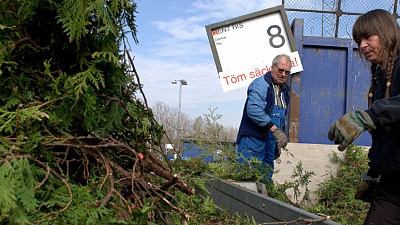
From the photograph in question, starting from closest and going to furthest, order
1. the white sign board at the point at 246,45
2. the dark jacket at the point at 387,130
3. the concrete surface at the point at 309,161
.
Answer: the dark jacket at the point at 387,130 < the concrete surface at the point at 309,161 < the white sign board at the point at 246,45

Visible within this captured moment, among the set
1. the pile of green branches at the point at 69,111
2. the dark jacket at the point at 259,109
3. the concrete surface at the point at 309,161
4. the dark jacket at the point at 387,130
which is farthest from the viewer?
the concrete surface at the point at 309,161

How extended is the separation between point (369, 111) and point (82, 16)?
158 cm

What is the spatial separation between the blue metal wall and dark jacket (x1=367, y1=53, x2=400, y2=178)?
4.99 metres

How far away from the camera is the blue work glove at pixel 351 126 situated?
6.66 ft

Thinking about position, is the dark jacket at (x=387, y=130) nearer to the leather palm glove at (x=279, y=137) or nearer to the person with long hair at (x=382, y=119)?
the person with long hair at (x=382, y=119)

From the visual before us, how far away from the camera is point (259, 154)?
5059mm

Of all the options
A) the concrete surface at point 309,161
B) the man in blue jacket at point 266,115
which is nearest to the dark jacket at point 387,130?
the man in blue jacket at point 266,115

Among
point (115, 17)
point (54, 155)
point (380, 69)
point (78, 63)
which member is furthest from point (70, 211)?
point (380, 69)

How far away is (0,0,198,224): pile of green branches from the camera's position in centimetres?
170

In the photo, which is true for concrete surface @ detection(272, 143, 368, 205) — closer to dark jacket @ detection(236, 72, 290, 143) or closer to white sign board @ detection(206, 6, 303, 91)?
white sign board @ detection(206, 6, 303, 91)

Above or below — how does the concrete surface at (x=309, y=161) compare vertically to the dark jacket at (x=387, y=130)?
below

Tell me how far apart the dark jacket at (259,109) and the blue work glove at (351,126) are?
2.62 m

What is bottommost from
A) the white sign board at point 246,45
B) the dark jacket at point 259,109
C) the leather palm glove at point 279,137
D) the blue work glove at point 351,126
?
the leather palm glove at point 279,137

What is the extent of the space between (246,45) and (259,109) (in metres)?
2.72
